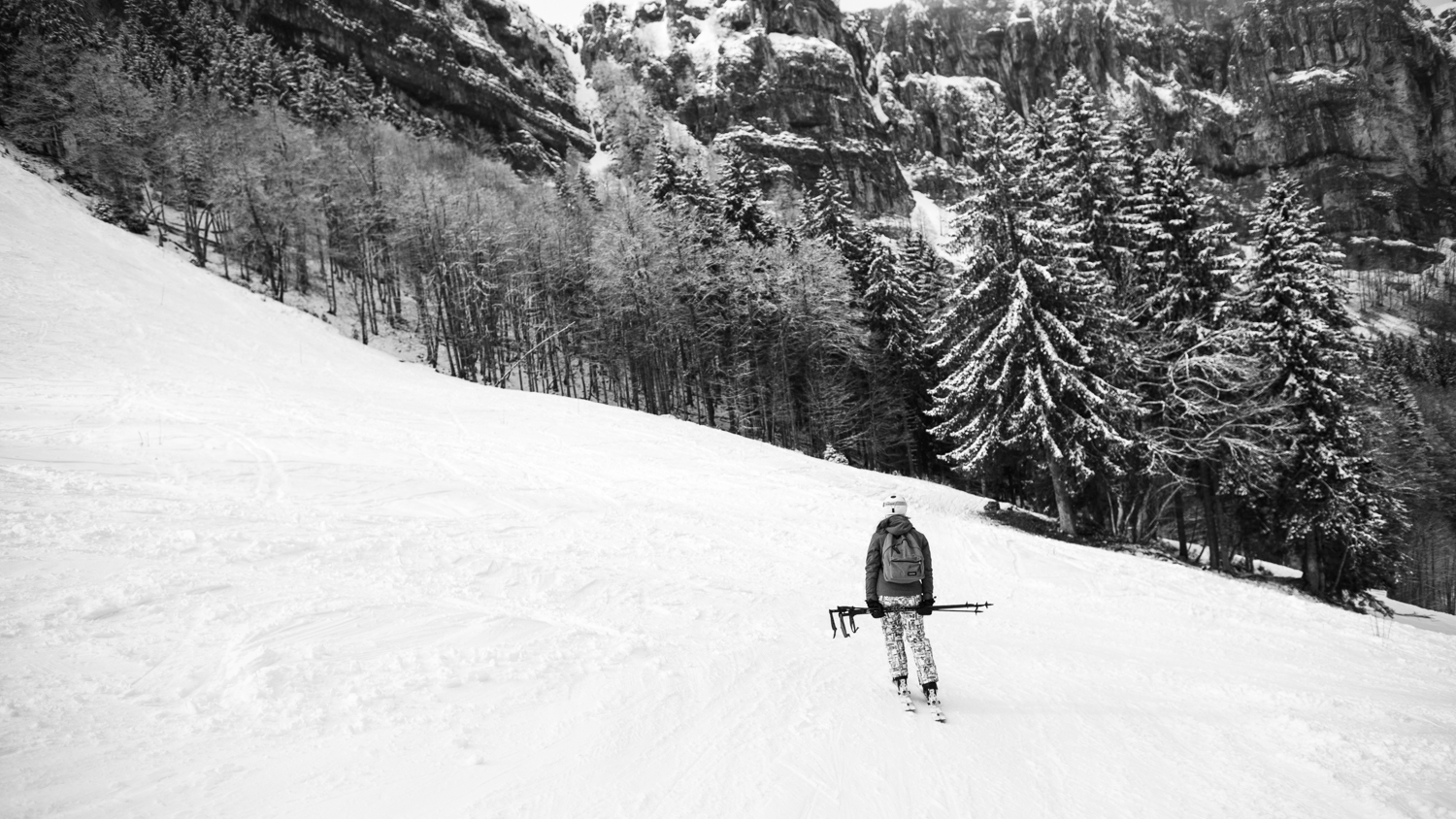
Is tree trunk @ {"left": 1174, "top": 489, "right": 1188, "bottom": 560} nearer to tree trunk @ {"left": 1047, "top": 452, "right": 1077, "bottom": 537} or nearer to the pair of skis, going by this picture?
tree trunk @ {"left": 1047, "top": 452, "right": 1077, "bottom": 537}

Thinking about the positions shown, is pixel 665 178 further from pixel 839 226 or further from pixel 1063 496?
pixel 1063 496

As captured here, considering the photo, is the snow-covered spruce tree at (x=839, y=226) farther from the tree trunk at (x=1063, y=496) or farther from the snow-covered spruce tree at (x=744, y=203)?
the tree trunk at (x=1063, y=496)

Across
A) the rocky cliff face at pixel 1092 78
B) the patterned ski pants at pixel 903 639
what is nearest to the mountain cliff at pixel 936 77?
the rocky cliff face at pixel 1092 78

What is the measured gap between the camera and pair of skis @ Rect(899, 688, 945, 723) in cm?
506

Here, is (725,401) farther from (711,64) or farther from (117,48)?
(711,64)

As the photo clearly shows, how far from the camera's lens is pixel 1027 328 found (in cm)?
1788

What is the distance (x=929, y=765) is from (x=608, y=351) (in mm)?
30358

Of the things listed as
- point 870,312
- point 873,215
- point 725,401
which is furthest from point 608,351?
point 873,215

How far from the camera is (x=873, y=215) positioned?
113812 mm

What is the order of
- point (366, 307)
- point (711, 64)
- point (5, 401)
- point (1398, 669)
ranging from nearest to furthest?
point (1398, 669) < point (5, 401) < point (366, 307) < point (711, 64)

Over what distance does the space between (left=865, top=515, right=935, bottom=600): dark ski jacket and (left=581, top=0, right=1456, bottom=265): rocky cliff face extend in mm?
112287

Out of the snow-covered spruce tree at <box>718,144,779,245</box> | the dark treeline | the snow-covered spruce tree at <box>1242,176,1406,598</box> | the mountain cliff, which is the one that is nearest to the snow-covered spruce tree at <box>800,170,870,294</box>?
the dark treeline

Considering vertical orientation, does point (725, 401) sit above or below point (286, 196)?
below

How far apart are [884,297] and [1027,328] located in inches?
675
